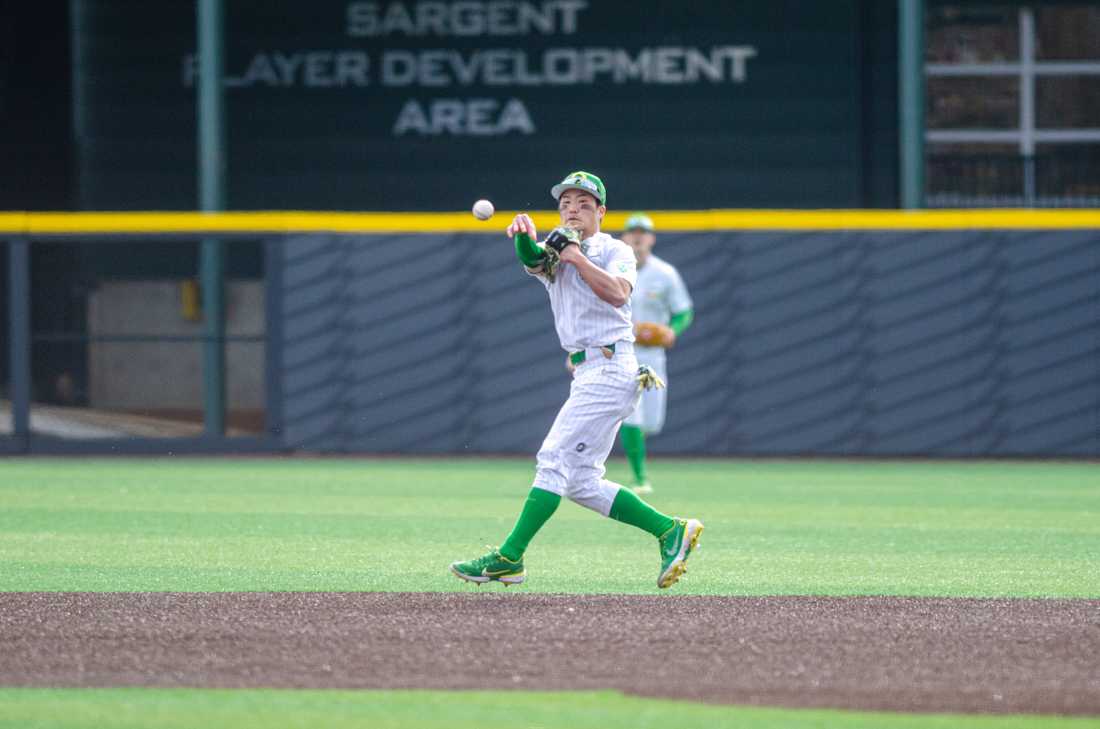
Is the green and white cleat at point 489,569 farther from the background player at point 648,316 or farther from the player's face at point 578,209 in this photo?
the background player at point 648,316

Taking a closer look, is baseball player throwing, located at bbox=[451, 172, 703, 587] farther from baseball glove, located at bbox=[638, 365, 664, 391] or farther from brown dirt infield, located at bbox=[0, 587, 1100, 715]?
brown dirt infield, located at bbox=[0, 587, 1100, 715]

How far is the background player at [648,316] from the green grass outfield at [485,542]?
45cm

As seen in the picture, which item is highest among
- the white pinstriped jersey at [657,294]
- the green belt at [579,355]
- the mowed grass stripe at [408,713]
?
the white pinstriped jersey at [657,294]

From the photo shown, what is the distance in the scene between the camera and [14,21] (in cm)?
2105

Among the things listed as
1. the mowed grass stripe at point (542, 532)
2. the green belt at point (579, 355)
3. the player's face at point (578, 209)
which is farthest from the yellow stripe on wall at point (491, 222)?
the green belt at point (579, 355)

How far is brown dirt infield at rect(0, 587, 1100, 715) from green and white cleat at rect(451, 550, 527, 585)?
3.2 inches

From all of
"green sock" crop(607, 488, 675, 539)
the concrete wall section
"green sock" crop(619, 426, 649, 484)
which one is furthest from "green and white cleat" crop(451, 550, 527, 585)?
the concrete wall section

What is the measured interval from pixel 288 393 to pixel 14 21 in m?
7.49

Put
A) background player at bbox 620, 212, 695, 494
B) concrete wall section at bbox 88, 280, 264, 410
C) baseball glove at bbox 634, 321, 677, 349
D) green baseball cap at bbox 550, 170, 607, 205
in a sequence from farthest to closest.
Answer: concrete wall section at bbox 88, 280, 264, 410 → background player at bbox 620, 212, 695, 494 → baseball glove at bbox 634, 321, 677, 349 → green baseball cap at bbox 550, 170, 607, 205

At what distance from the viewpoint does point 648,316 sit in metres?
12.9

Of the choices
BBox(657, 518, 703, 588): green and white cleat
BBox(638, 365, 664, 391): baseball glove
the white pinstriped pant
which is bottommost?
BBox(657, 518, 703, 588): green and white cleat

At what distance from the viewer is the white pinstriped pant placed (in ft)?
24.0

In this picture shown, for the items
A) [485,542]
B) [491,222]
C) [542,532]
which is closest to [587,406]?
[485,542]

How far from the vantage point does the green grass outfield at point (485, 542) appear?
4.97 m
